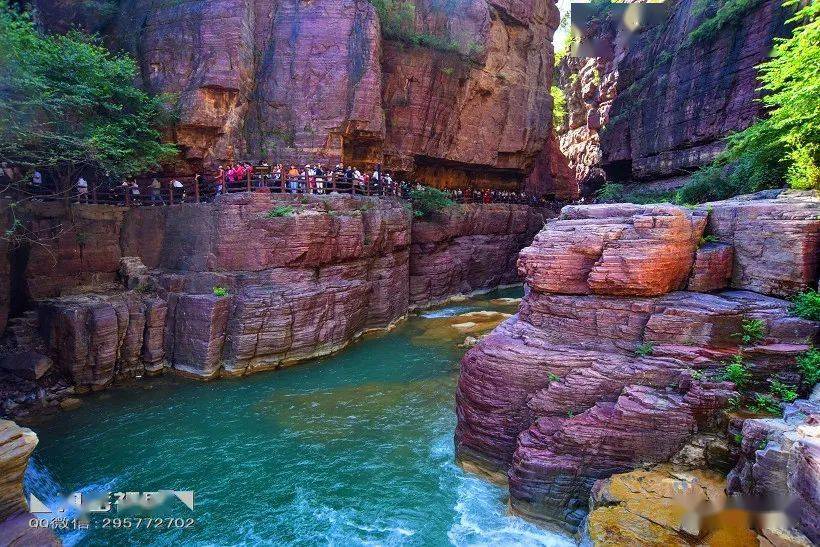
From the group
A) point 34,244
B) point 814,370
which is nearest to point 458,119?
point 34,244

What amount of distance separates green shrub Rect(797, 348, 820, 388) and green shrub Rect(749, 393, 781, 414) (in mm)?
624

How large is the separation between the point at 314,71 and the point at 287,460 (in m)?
19.1

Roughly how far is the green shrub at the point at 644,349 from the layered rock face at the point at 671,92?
13.4m

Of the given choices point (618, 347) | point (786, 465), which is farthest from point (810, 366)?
point (618, 347)

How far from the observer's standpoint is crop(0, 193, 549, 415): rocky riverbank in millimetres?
13859

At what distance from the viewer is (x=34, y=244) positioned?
567 inches

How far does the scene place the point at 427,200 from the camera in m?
26.5

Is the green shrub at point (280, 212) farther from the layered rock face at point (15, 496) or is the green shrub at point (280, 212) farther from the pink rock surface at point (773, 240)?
the pink rock surface at point (773, 240)

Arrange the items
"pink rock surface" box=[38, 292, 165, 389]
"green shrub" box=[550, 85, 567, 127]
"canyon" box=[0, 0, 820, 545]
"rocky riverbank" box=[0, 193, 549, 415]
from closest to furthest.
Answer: "canyon" box=[0, 0, 820, 545] < "pink rock surface" box=[38, 292, 165, 389] < "rocky riverbank" box=[0, 193, 549, 415] < "green shrub" box=[550, 85, 567, 127]

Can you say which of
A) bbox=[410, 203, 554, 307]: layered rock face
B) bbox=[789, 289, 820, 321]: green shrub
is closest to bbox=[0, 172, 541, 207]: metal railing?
bbox=[410, 203, 554, 307]: layered rock face

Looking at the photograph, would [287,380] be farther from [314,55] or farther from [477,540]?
[314,55]

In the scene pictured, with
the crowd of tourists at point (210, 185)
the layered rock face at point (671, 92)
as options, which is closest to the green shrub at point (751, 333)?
the layered rock face at point (671, 92)
